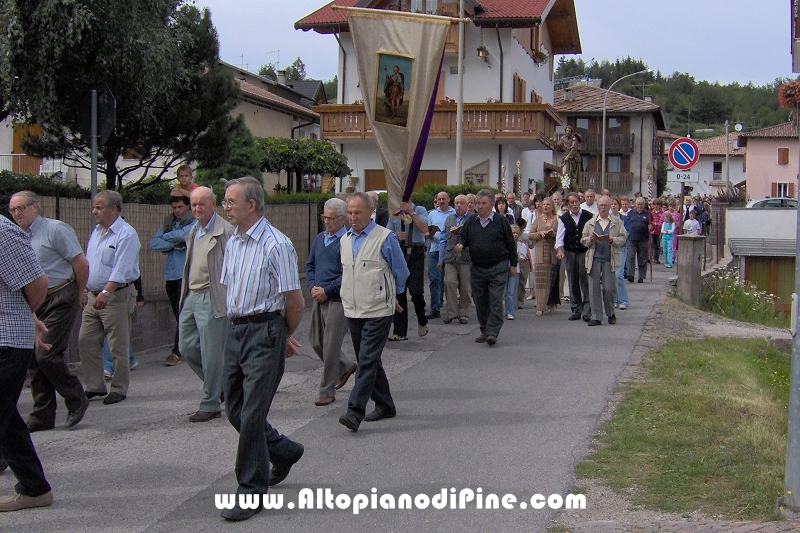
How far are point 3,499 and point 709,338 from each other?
33.7ft

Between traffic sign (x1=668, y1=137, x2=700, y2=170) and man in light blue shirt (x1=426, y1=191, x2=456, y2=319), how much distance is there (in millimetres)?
6844

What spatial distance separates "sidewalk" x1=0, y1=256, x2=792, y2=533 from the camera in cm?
569

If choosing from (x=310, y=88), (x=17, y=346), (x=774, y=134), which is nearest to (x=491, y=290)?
(x=17, y=346)

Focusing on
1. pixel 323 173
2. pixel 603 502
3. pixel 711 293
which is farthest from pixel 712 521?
pixel 323 173

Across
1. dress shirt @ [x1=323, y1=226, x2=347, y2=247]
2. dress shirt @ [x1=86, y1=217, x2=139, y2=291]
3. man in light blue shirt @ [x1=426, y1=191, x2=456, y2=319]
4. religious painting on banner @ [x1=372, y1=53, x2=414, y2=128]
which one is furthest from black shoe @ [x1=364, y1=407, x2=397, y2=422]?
man in light blue shirt @ [x1=426, y1=191, x2=456, y2=319]

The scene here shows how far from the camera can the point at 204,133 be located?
18.2 metres

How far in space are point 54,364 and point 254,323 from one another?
8.59 ft

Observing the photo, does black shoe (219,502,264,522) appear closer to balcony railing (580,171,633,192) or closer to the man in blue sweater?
the man in blue sweater

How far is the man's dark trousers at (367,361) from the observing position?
762cm

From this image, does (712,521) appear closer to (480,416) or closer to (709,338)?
(480,416)

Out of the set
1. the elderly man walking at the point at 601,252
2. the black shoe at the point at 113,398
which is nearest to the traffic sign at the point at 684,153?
the elderly man walking at the point at 601,252

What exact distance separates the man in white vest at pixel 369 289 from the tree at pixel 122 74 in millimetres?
5510

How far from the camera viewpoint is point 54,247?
25.0 feet

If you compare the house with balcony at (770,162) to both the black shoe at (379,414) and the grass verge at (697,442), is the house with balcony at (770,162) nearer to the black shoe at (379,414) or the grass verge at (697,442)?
the grass verge at (697,442)
